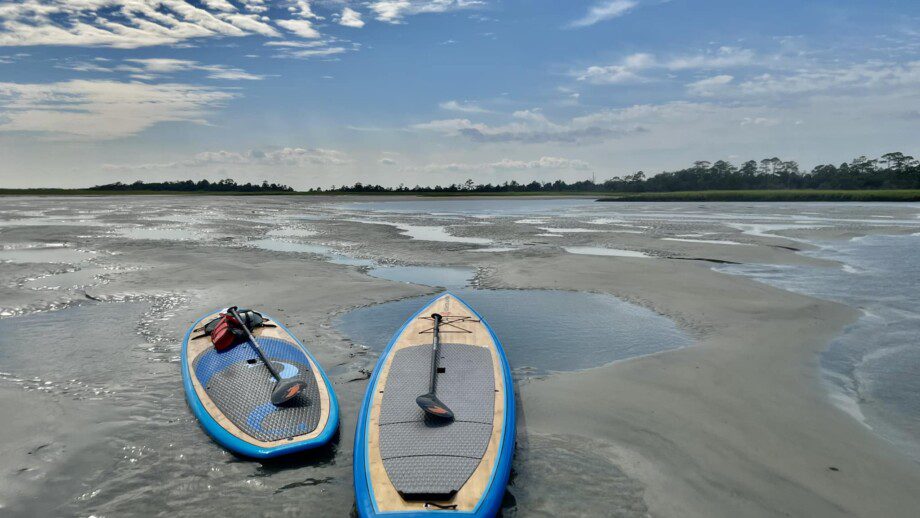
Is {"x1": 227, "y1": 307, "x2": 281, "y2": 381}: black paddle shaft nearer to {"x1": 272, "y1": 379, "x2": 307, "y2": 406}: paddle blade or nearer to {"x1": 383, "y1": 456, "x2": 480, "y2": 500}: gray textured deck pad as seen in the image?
{"x1": 272, "y1": 379, "x2": 307, "y2": 406}: paddle blade

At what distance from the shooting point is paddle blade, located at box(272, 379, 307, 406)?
6.79 meters

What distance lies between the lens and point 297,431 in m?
6.35

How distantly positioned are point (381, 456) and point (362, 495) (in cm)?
58

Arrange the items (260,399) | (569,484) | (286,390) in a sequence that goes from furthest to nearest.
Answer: (260,399)
(286,390)
(569,484)

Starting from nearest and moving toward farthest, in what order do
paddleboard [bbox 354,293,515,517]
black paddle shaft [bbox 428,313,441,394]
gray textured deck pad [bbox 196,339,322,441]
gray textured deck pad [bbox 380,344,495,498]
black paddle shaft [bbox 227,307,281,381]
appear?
paddleboard [bbox 354,293,515,517] < gray textured deck pad [bbox 380,344,495,498] < gray textured deck pad [bbox 196,339,322,441] < black paddle shaft [bbox 428,313,441,394] < black paddle shaft [bbox 227,307,281,381]

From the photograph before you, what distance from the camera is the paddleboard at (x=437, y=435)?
4.98 m

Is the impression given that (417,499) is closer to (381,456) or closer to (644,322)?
(381,456)

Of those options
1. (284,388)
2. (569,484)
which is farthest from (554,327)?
(284,388)

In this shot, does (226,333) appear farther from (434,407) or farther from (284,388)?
(434,407)

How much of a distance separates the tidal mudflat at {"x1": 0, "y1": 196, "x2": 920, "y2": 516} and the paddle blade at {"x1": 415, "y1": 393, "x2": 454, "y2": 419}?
983 millimetres

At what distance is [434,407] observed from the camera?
247 inches

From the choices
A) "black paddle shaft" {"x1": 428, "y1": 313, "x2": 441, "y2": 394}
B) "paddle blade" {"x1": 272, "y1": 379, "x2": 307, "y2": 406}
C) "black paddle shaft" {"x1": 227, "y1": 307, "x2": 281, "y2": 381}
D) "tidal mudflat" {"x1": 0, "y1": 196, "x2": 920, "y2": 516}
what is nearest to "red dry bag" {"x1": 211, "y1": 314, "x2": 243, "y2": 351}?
"black paddle shaft" {"x1": 227, "y1": 307, "x2": 281, "y2": 381}

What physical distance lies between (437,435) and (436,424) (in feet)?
0.81

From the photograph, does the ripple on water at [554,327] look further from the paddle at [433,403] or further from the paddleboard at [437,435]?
the paddle at [433,403]
